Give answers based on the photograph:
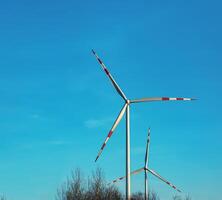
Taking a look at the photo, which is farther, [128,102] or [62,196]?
[62,196]

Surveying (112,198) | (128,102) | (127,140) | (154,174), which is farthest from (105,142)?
(112,198)

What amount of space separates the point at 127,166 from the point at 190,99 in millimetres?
7354

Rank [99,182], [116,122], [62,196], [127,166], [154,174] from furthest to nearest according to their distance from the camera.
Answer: [99,182], [62,196], [154,174], [116,122], [127,166]

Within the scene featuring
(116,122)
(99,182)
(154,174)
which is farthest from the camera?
(99,182)

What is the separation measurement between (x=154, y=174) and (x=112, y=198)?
33829 millimetres

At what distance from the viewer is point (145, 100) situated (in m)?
35.4

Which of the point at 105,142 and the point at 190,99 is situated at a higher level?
the point at 190,99

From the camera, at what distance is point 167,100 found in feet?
116

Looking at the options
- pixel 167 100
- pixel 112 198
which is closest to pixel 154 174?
pixel 167 100

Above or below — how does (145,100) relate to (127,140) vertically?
above

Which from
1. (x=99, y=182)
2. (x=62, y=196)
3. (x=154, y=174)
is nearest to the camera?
(x=154, y=174)

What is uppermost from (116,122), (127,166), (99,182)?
(99,182)

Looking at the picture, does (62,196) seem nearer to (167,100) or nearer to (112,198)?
(112,198)

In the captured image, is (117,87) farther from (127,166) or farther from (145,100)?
(127,166)
